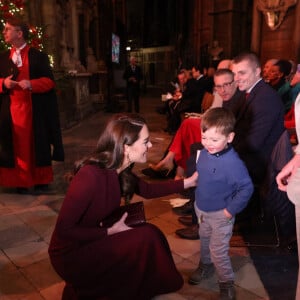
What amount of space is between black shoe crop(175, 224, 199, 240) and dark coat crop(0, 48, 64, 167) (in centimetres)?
191

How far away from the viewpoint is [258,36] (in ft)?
36.0

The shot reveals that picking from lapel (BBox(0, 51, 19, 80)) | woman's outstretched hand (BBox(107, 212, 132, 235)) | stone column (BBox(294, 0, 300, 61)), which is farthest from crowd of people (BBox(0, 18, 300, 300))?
stone column (BBox(294, 0, 300, 61))

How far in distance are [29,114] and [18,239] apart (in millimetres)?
1607

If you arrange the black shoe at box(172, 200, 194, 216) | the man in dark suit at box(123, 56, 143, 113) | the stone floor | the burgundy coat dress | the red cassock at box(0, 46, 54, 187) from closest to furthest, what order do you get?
the burgundy coat dress, the stone floor, the black shoe at box(172, 200, 194, 216), the red cassock at box(0, 46, 54, 187), the man in dark suit at box(123, 56, 143, 113)

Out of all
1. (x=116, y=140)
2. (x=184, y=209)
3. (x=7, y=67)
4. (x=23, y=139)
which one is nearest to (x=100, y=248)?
(x=116, y=140)

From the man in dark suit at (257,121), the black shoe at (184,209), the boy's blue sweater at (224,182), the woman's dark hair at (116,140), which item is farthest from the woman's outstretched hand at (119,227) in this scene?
the black shoe at (184,209)

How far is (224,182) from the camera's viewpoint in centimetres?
222

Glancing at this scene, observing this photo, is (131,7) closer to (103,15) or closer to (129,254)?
(103,15)

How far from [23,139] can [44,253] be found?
67.4 inches

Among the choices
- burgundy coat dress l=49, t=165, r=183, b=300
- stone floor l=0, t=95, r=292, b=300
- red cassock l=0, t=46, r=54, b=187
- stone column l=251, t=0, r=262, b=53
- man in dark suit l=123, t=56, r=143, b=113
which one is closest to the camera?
burgundy coat dress l=49, t=165, r=183, b=300

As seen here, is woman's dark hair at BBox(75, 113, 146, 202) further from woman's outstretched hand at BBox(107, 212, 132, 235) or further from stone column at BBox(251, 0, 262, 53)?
stone column at BBox(251, 0, 262, 53)

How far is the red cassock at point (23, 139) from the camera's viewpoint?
13.4 feet

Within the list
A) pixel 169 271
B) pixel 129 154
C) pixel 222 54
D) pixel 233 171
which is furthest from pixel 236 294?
pixel 222 54

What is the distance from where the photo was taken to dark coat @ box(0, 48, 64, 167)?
4.11m
